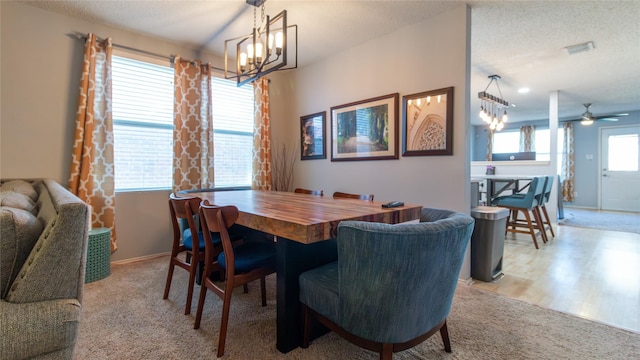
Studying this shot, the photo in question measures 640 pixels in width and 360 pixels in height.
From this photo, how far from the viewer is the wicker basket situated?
101 inches

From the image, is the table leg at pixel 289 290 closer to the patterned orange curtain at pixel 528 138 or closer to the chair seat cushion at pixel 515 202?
the chair seat cushion at pixel 515 202

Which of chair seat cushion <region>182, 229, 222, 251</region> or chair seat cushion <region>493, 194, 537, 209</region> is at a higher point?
chair seat cushion <region>493, 194, 537, 209</region>

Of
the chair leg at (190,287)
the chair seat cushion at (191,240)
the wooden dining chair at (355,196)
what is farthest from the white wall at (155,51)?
the chair leg at (190,287)

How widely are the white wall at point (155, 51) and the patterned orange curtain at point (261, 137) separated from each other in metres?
0.95

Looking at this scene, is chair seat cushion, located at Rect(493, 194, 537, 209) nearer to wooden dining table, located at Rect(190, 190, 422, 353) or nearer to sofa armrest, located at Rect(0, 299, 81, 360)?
wooden dining table, located at Rect(190, 190, 422, 353)

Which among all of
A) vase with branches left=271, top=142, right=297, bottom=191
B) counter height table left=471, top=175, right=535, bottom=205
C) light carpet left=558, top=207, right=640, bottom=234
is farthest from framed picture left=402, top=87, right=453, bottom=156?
light carpet left=558, top=207, right=640, bottom=234

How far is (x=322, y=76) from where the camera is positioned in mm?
3949

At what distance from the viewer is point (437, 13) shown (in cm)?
264

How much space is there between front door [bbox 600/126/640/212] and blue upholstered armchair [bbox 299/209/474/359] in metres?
8.26

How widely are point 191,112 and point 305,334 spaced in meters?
2.89

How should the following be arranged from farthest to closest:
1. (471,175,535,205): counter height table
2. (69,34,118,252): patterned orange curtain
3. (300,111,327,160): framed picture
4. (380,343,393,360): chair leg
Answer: (471,175,535,205): counter height table → (300,111,327,160): framed picture → (69,34,118,252): patterned orange curtain → (380,343,393,360): chair leg

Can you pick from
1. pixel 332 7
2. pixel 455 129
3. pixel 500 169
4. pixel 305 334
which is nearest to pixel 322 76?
pixel 332 7

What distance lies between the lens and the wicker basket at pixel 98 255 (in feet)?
8.39

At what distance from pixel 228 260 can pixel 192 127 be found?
2418 millimetres
